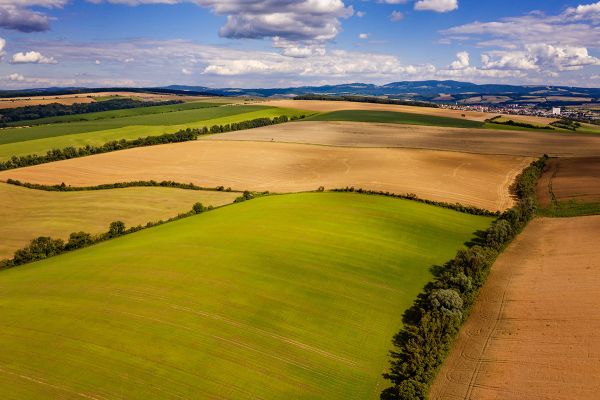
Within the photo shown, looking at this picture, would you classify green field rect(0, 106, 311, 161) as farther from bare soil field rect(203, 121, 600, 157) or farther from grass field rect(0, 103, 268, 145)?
bare soil field rect(203, 121, 600, 157)

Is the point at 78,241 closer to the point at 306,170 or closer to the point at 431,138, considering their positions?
the point at 306,170

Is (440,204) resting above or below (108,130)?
below

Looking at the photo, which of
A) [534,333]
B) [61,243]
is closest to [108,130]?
[61,243]

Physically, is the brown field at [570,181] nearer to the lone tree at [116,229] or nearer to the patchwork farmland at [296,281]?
the patchwork farmland at [296,281]

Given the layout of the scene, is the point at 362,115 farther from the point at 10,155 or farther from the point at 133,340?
the point at 133,340

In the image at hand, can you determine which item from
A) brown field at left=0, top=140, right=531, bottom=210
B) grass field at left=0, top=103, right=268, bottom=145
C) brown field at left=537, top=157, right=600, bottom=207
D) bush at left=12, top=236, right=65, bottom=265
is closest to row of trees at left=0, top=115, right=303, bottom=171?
brown field at left=0, top=140, right=531, bottom=210

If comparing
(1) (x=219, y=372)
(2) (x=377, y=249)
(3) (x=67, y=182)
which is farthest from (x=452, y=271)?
(3) (x=67, y=182)

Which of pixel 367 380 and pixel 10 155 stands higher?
pixel 10 155

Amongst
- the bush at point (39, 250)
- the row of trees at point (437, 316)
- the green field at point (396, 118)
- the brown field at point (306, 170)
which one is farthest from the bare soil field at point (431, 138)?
the bush at point (39, 250)
